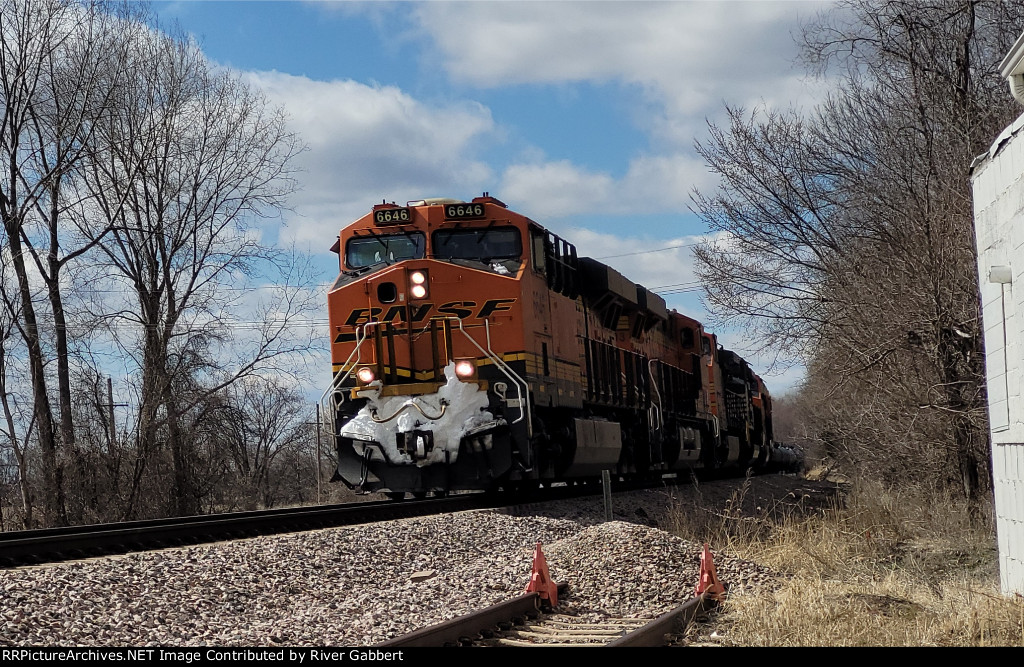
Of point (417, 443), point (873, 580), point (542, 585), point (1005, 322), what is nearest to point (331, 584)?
point (542, 585)

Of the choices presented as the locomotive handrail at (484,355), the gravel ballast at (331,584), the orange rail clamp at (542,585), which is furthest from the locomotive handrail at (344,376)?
the orange rail clamp at (542,585)

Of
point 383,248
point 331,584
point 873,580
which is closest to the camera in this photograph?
point 331,584

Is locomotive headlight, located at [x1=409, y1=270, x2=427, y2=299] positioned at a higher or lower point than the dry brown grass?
higher

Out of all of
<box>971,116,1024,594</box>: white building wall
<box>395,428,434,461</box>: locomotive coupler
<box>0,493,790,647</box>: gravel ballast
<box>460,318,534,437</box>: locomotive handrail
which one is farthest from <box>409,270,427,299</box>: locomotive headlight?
<box>971,116,1024,594</box>: white building wall

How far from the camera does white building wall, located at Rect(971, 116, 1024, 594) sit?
25.2ft

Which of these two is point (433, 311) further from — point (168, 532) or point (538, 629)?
point (538, 629)

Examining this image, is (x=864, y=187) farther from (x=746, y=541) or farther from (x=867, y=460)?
(x=746, y=541)

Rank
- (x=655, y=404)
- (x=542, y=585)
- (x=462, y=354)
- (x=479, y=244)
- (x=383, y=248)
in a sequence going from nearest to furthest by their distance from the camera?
(x=542, y=585) < (x=462, y=354) < (x=479, y=244) < (x=383, y=248) < (x=655, y=404)

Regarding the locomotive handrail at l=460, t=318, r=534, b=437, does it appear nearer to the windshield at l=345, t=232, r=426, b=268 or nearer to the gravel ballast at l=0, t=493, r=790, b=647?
the windshield at l=345, t=232, r=426, b=268

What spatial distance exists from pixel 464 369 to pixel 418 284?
4.19 ft

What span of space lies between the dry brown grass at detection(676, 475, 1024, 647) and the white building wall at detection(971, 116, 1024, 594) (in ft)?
1.69

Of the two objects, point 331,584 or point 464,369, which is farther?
point 464,369

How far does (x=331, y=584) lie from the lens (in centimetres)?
843

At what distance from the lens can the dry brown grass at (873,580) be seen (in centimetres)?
642
